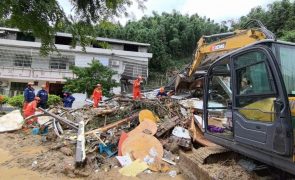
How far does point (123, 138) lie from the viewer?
9898 millimetres

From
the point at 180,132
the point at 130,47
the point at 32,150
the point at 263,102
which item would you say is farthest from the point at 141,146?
the point at 130,47

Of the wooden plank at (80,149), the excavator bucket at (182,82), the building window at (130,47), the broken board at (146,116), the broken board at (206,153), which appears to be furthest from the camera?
the building window at (130,47)

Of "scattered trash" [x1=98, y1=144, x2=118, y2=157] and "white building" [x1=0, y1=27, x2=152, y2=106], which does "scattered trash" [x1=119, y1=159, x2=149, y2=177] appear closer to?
"scattered trash" [x1=98, y1=144, x2=118, y2=157]

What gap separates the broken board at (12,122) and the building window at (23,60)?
734 inches

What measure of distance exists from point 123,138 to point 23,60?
24252 mm

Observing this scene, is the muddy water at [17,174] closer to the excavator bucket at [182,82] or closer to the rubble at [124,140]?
the rubble at [124,140]

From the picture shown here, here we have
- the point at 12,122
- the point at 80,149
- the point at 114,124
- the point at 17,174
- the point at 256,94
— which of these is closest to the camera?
the point at 256,94

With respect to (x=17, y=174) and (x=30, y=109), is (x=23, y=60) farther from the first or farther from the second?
(x=17, y=174)

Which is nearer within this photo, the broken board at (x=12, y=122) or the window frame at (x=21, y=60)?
the broken board at (x=12, y=122)

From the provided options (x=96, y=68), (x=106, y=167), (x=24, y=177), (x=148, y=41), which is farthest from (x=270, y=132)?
(x=148, y=41)

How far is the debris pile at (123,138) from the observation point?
870 centimetres

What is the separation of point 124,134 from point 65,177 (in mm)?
2458

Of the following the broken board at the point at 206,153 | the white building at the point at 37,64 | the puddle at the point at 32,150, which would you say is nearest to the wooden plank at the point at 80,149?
the puddle at the point at 32,150

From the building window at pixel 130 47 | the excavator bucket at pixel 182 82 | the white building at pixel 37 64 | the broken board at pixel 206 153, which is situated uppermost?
the building window at pixel 130 47
